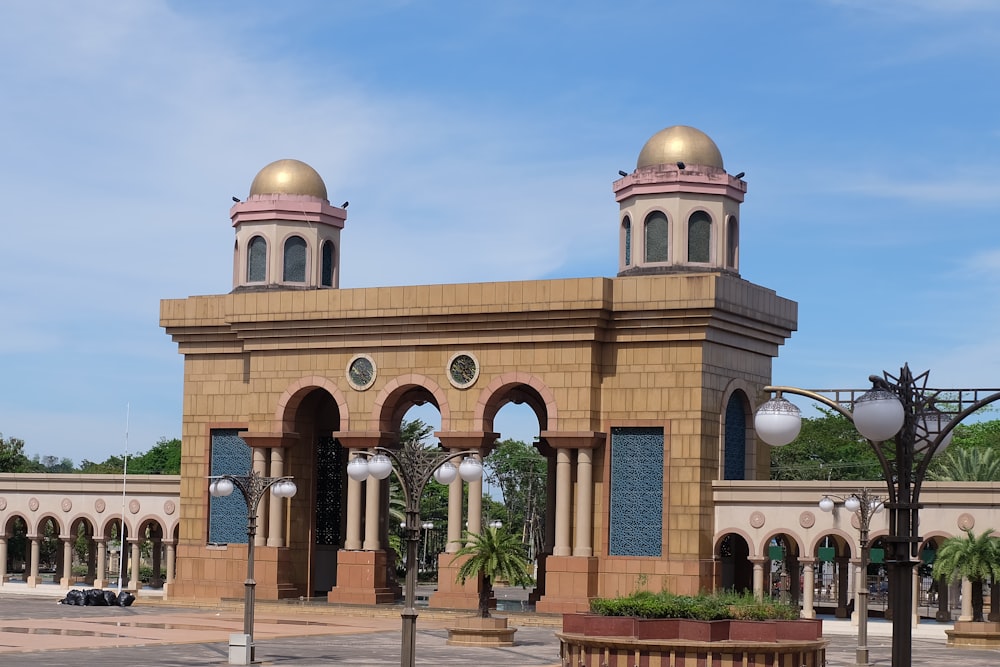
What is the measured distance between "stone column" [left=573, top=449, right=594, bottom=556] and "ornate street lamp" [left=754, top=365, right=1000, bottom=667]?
107ft

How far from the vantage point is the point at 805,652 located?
86.6 feet

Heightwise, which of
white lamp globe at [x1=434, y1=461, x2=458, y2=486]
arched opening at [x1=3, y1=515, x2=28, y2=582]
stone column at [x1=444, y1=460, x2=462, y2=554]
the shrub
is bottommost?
arched opening at [x1=3, y1=515, x2=28, y2=582]

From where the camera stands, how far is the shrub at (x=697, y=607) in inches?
1033

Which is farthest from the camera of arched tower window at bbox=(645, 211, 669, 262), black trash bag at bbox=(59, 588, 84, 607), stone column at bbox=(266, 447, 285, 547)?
black trash bag at bbox=(59, 588, 84, 607)

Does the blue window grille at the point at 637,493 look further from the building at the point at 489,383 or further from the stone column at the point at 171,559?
the stone column at the point at 171,559

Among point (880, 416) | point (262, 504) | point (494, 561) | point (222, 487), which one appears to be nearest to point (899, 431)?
point (880, 416)

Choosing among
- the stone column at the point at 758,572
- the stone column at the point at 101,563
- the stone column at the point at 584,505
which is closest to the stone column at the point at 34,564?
the stone column at the point at 101,563

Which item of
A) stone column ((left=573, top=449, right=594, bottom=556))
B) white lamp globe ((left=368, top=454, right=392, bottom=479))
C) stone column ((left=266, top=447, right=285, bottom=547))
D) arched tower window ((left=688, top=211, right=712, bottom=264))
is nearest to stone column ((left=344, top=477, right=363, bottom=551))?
stone column ((left=266, top=447, right=285, bottom=547))

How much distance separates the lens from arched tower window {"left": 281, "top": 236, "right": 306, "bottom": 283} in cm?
5694

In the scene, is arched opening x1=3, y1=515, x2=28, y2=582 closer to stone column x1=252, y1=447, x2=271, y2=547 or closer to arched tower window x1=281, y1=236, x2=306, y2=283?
stone column x1=252, y1=447, x2=271, y2=547

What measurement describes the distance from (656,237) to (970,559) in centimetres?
1452

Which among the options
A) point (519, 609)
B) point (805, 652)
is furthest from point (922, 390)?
point (519, 609)

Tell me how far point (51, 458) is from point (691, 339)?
100167 millimetres

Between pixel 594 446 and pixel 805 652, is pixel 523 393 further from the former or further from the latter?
pixel 805 652
